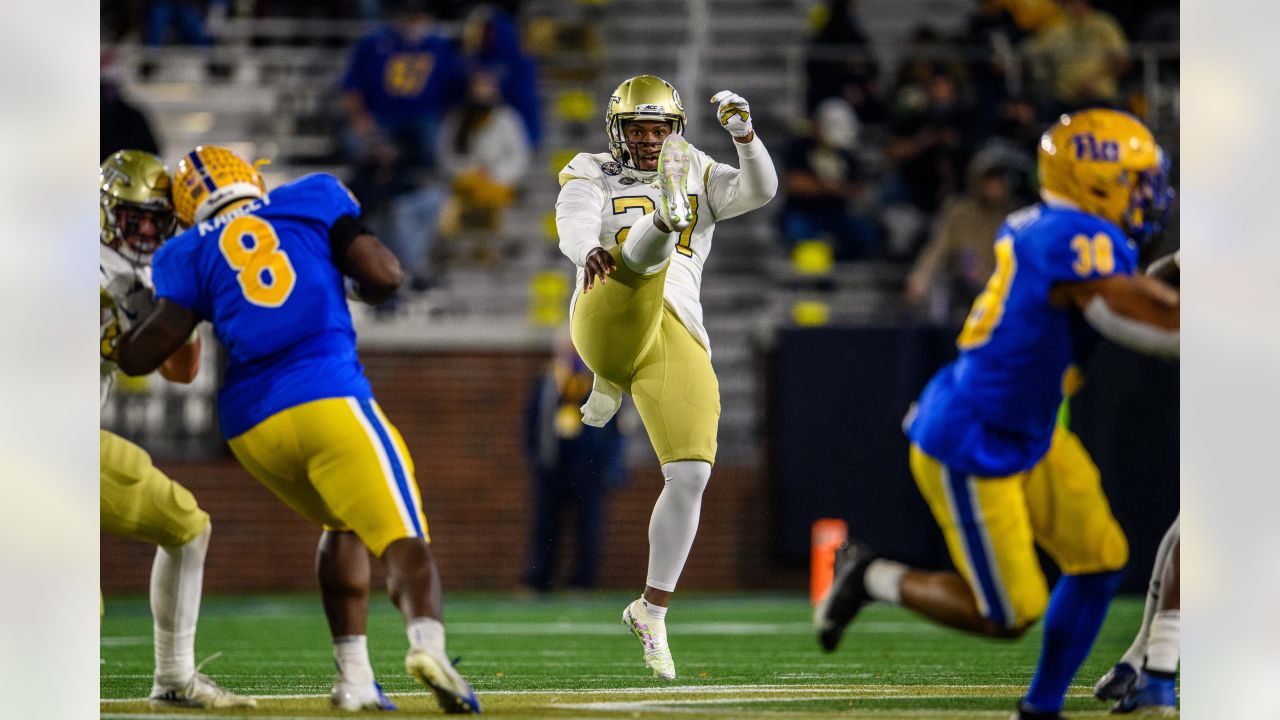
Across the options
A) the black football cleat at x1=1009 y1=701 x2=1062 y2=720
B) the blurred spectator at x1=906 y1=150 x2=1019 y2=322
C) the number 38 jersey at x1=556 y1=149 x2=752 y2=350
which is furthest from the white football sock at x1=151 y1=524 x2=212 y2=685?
the blurred spectator at x1=906 y1=150 x2=1019 y2=322

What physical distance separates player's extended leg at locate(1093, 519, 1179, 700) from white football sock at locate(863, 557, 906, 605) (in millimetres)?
643

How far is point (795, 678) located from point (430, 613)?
61.8 inches

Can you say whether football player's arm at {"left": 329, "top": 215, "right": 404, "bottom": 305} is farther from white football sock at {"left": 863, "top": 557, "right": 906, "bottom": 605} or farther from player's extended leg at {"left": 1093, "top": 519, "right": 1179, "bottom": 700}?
player's extended leg at {"left": 1093, "top": 519, "right": 1179, "bottom": 700}

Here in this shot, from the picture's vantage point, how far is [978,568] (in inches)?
141

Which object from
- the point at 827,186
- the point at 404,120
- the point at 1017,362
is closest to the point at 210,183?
the point at 1017,362

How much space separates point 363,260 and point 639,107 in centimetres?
95

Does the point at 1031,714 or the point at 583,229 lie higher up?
the point at 583,229

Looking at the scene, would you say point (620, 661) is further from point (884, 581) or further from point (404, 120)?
point (404, 120)

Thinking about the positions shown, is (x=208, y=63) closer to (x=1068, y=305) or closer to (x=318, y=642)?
(x=318, y=642)

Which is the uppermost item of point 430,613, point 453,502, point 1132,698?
point 430,613

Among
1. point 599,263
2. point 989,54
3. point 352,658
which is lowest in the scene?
point 352,658

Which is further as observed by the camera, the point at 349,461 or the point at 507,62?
the point at 507,62
